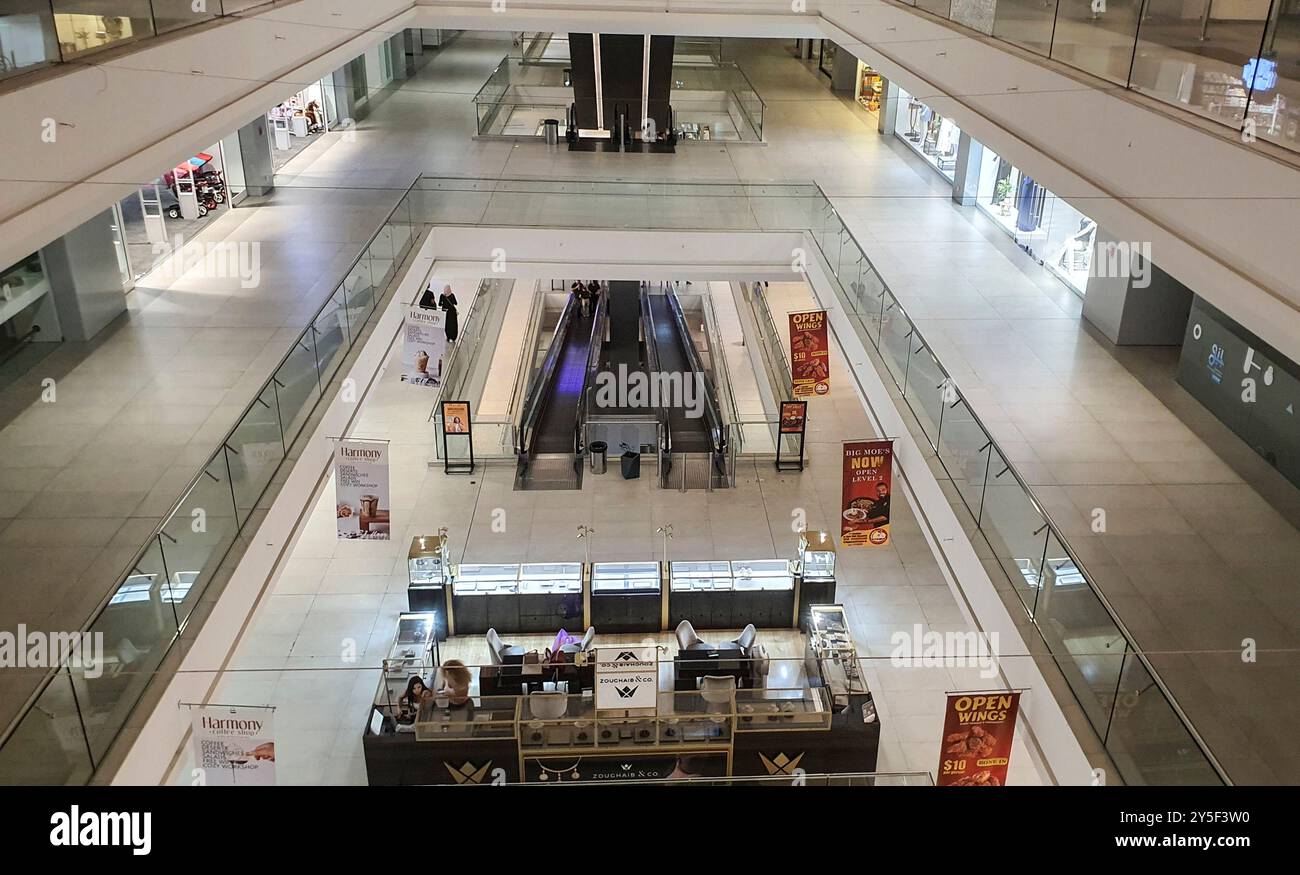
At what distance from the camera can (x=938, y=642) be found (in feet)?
39.7

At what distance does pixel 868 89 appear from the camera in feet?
78.6

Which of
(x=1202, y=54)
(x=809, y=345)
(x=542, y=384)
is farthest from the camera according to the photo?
(x=542, y=384)

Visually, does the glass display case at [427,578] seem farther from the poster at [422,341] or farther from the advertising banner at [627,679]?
the advertising banner at [627,679]

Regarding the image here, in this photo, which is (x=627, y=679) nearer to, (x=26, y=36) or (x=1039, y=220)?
(x=26, y=36)

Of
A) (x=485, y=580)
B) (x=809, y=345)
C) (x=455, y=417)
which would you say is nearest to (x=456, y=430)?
(x=455, y=417)

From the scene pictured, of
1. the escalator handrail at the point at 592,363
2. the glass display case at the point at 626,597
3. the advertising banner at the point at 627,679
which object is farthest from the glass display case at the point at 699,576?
the advertising banner at the point at 627,679

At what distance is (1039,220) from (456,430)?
947cm

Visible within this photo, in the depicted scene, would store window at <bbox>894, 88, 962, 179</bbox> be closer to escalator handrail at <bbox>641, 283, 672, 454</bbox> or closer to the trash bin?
escalator handrail at <bbox>641, 283, 672, 454</bbox>

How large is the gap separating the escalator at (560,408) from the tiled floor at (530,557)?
35 centimetres

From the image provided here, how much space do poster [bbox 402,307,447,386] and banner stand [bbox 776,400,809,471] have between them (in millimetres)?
5937

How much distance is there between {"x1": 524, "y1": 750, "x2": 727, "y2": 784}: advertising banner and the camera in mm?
9453

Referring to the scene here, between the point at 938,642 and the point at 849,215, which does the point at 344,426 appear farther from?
the point at 849,215

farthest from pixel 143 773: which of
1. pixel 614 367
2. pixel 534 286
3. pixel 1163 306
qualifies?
pixel 534 286

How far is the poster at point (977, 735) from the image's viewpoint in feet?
20.4
